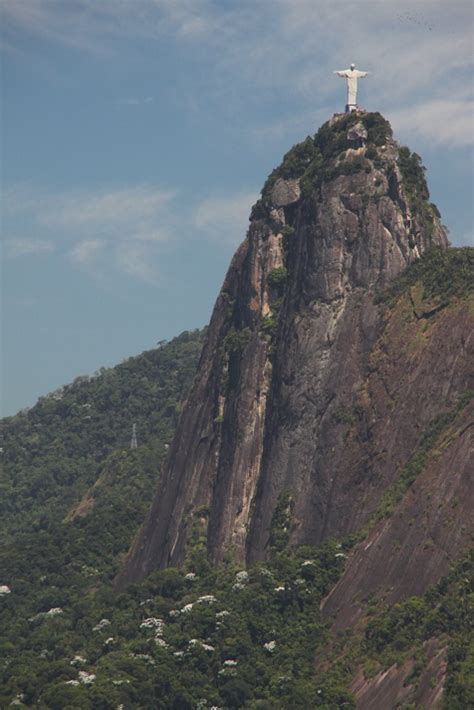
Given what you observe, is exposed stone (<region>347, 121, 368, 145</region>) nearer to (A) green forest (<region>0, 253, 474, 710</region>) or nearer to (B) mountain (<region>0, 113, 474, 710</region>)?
(B) mountain (<region>0, 113, 474, 710</region>)

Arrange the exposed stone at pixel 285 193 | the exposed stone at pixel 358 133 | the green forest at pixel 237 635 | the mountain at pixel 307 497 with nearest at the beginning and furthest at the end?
the green forest at pixel 237 635 < the mountain at pixel 307 497 < the exposed stone at pixel 358 133 < the exposed stone at pixel 285 193

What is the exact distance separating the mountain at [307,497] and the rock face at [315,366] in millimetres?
188

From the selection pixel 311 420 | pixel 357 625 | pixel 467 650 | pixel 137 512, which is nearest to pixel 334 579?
pixel 357 625

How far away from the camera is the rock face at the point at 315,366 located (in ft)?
431

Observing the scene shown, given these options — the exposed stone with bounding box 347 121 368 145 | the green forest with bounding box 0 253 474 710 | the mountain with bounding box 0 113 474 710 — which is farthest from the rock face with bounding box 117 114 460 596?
the green forest with bounding box 0 253 474 710

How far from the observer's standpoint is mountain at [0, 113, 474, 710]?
11362 centimetres

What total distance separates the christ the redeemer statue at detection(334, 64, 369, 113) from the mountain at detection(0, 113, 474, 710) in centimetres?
236

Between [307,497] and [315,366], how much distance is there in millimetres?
11300

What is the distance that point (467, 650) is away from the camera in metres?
92.9

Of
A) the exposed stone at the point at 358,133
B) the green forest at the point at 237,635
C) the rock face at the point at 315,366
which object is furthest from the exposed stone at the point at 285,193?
the green forest at the point at 237,635

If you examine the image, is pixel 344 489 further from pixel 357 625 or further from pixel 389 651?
pixel 389 651

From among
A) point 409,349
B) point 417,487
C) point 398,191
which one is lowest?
point 417,487

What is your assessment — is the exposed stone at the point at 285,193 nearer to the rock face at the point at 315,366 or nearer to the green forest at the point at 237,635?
the rock face at the point at 315,366

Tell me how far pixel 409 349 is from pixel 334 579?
66.2 feet
